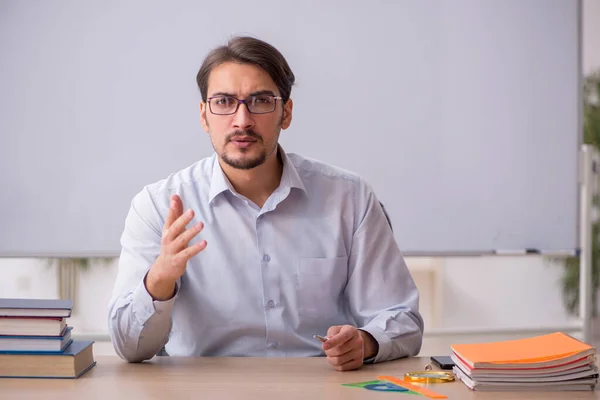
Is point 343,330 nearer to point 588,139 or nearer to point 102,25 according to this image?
point 102,25

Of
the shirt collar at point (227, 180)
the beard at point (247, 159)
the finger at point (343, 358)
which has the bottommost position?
the finger at point (343, 358)

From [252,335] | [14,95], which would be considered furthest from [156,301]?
[14,95]

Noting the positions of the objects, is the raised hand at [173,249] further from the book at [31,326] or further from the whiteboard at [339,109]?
the whiteboard at [339,109]

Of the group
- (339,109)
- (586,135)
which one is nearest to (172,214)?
(339,109)

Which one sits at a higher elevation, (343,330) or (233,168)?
(233,168)

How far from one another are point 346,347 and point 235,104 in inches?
30.0

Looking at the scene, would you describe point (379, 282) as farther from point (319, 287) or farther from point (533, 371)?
point (533, 371)

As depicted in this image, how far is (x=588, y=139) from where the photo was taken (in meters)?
3.88

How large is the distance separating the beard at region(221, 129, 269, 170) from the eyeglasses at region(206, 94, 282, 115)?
63mm

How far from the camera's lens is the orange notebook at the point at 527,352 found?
5.02 ft

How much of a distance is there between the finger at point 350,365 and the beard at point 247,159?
2.09 feet

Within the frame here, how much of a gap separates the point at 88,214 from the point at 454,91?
1.82 meters

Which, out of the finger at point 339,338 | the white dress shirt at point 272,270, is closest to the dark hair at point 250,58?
the white dress shirt at point 272,270

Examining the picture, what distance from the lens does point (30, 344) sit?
5.40ft
